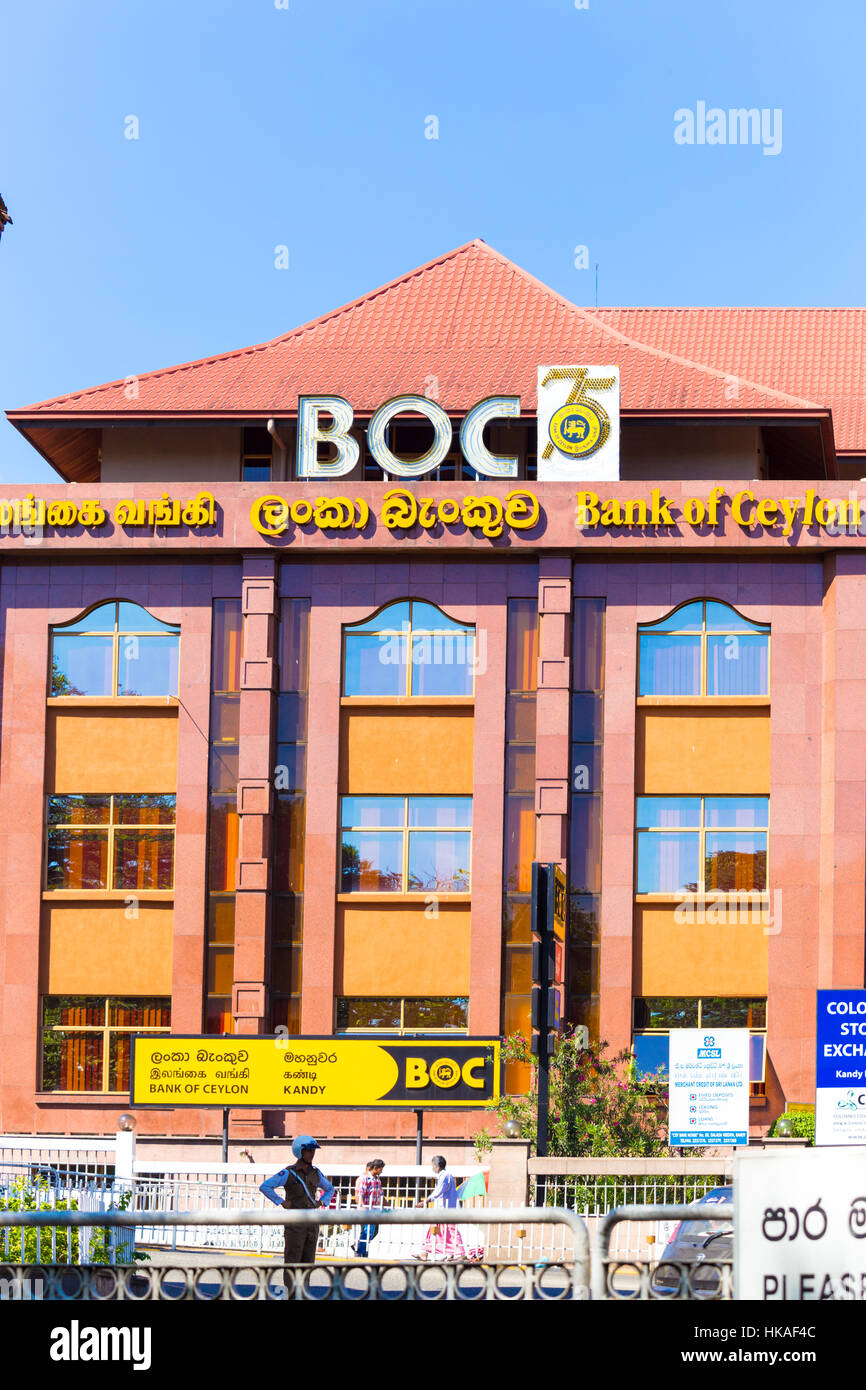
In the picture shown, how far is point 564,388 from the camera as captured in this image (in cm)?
3247

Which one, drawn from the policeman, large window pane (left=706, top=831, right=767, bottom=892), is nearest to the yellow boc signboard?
large window pane (left=706, top=831, right=767, bottom=892)

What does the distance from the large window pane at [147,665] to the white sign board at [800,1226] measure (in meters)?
25.5

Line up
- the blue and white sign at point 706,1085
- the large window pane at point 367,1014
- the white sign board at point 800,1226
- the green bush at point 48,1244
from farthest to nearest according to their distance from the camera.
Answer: the large window pane at point 367,1014 < the blue and white sign at point 706,1085 < the green bush at point 48,1244 < the white sign board at point 800,1226

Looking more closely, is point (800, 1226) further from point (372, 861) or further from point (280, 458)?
point (280, 458)

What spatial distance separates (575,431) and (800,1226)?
25.5 metres

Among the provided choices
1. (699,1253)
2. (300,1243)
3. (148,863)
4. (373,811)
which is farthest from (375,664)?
(300,1243)

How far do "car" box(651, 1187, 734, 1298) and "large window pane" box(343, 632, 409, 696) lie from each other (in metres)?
14.1

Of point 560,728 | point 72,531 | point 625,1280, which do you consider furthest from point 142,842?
point 625,1280

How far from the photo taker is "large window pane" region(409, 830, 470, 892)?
31891mm

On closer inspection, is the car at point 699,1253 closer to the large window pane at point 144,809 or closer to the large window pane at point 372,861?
the large window pane at point 372,861

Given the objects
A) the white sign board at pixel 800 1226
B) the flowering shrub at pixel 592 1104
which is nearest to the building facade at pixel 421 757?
the flowering shrub at pixel 592 1104

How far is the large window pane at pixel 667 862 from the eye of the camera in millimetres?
31594

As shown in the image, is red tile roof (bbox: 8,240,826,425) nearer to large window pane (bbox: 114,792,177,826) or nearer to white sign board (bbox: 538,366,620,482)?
white sign board (bbox: 538,366,620,482)

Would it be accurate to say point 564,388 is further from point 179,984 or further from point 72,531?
point 179,984
